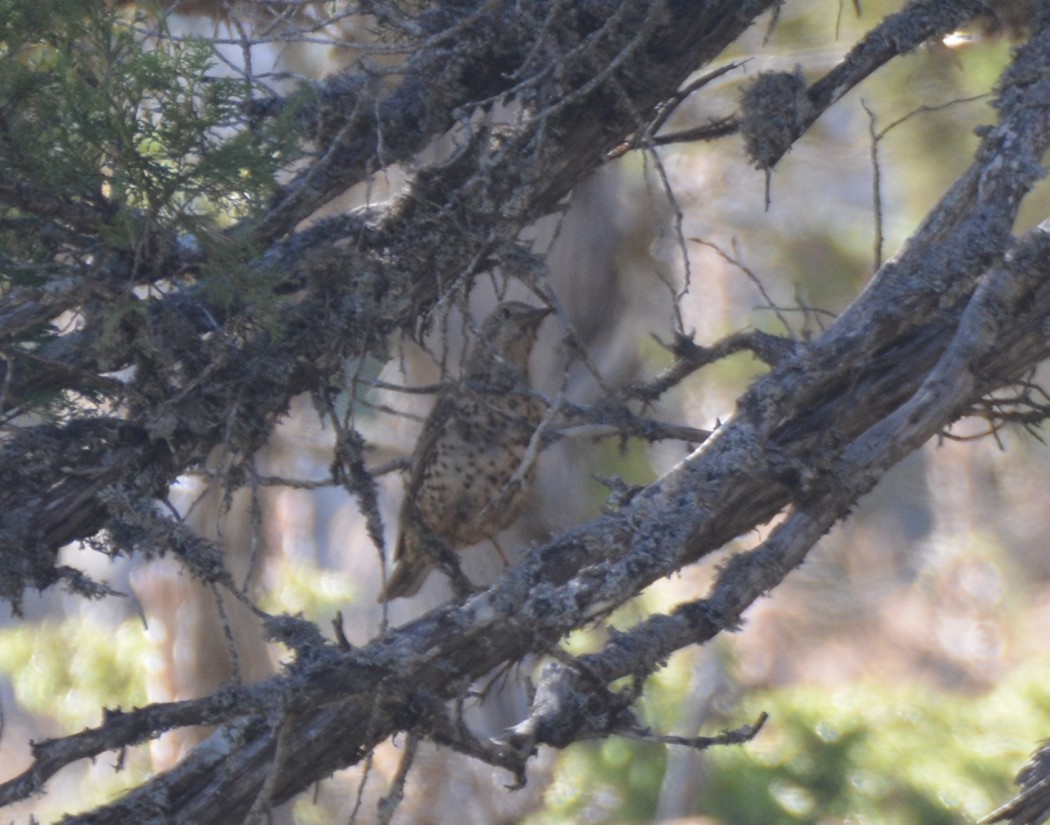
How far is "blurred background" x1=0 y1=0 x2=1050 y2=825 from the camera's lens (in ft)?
17.1

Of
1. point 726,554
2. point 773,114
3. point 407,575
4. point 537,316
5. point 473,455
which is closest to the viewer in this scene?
point 773,114

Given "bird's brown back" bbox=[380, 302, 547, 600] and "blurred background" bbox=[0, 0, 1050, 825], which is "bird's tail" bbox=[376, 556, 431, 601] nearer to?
"bird's brown back" bbox=[380, 302, 547, 600]

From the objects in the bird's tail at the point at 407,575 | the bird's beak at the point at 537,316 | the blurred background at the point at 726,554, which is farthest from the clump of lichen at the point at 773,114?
the blurred background at the point at 726,554

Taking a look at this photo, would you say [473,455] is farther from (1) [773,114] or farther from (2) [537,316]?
(1) [773,114]

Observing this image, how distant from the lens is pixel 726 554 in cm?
562

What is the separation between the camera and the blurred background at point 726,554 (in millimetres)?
5211

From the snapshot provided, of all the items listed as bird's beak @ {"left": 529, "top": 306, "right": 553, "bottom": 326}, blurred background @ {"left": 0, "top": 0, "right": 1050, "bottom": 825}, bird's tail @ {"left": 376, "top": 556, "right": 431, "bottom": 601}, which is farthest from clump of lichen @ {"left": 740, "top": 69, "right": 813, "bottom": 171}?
blurred background @ {"left": 0, "top": 0, "right": 1050, "bottom": 825}

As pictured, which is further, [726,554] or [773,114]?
[726,554]

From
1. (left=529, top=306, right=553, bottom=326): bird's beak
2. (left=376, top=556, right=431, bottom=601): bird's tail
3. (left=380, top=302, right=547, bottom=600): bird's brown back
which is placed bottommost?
(left=376, top=556, right=431, bottom=601): bird's tail

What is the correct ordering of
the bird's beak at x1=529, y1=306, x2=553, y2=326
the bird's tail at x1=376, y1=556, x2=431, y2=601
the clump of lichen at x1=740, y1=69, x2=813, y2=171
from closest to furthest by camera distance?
1. the clump of lichen at x1=740, y1=69, x2=813, y2=171
2. the bird's beak at x1=529, y1=306, x2=553, y2=326
3. the bird's tail at x1=376, y1=556, x2=431, y2=601

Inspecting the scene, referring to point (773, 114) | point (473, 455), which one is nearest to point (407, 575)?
point (473, 455)

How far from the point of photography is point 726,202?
6418 millimetres

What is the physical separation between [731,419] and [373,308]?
672mm

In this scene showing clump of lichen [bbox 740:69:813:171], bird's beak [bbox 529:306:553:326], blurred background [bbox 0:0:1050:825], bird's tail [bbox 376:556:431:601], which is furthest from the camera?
blurred background [bbox 0:0:1050:825]
